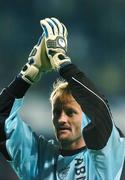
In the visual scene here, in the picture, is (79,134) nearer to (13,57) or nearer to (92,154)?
(92,154)

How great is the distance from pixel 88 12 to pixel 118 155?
2.35 feet

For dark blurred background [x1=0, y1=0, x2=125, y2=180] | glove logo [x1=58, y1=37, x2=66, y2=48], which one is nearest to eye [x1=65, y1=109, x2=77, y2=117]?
glove logo [x1=58, y1=37, x2=66, y2=48]

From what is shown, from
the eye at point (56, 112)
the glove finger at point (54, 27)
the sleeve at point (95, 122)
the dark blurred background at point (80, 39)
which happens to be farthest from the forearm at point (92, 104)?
the dark blurred background at point (80, 39)

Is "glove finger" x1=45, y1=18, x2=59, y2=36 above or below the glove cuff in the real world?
above

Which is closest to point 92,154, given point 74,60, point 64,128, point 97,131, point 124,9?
point 97,131

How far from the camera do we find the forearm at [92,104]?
57.2 inches

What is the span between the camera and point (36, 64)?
5.13 feet

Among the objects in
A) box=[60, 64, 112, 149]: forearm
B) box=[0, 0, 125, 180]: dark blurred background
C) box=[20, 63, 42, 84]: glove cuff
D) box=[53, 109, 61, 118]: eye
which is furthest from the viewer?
box=[0, 0, 125, 180]: dark blurred background

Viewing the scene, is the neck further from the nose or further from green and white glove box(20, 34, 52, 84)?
green and white glove box(20, 34, 52, 84)

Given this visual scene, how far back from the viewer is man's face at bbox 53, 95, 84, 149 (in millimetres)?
1625

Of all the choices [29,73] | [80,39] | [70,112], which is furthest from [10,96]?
[80,39]

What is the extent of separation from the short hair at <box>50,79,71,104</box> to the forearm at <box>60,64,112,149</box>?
130mm

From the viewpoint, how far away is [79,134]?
1628 millimetres

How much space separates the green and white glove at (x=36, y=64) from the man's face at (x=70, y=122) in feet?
0.38
